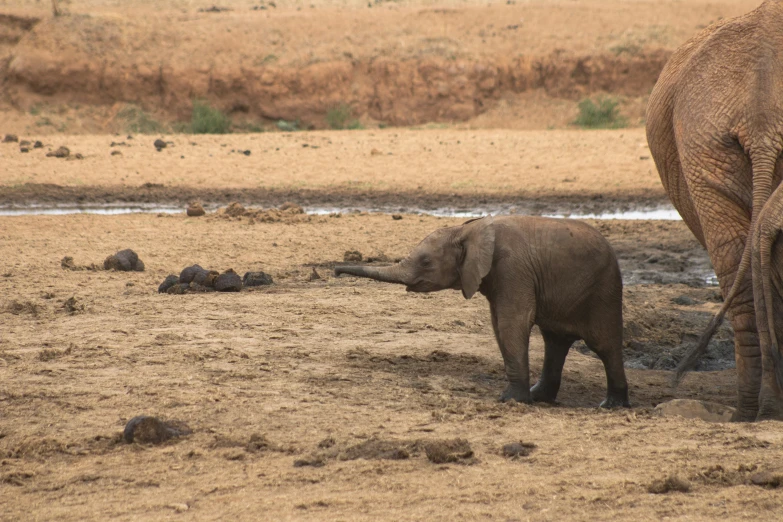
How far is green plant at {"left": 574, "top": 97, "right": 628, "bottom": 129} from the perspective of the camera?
22.3 m

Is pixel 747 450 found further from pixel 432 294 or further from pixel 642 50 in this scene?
pixel 642 50

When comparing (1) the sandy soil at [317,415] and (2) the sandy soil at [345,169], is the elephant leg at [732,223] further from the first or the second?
(2) the sandy soil at [345,169]

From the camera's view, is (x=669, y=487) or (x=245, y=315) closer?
(x=669, y=487)

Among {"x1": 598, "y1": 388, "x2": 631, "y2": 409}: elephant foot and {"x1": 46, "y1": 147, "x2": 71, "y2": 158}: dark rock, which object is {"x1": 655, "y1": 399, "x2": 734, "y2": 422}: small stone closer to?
{"x1": 598, "y1": 388, "x2": 631, "y2": 409}: elephant foot

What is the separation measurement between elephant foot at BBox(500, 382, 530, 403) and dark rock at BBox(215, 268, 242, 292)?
125 inches

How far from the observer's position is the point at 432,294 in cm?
916

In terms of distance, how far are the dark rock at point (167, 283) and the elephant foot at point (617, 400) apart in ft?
12.9

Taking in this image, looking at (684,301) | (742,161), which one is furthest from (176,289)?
(742,161)

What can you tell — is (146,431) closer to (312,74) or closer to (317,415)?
(317,415)

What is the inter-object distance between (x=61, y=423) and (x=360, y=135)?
15571mm

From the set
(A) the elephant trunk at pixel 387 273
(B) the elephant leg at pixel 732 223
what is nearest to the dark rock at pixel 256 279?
(A) the elephant trunk at pixel 387 273

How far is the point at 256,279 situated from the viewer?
9016mm

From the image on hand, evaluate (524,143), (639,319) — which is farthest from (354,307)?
(524,143)

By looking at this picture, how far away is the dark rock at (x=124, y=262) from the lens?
31.4 feet
